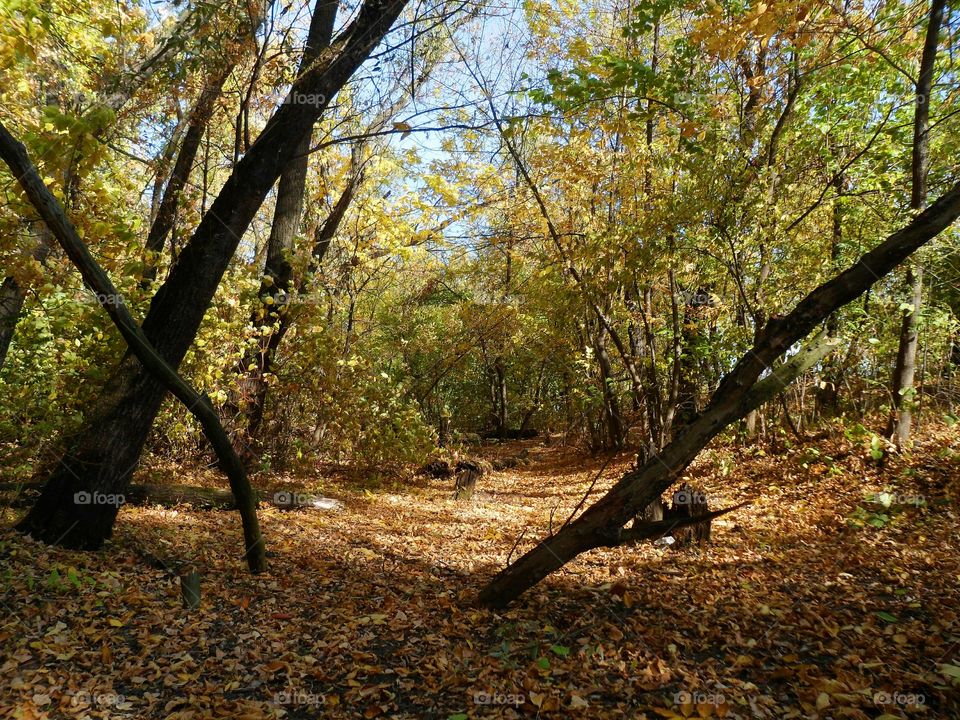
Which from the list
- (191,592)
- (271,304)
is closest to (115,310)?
(191,592)

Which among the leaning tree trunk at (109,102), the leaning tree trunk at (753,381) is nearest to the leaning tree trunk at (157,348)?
the leaning tree trunk at (109,102)

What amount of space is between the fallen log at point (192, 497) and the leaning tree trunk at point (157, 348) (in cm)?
93

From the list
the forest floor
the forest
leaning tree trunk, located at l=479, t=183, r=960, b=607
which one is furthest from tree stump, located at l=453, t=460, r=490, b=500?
leaning tree trunk, located at l=479, t=183, r=960, b=607

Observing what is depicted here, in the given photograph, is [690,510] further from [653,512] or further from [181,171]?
[181,171]

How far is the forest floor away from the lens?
3115 mm

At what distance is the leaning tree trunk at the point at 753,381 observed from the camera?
3451mm

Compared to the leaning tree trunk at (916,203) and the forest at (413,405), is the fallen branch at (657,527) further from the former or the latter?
the leaning tree trunk at (916,203)

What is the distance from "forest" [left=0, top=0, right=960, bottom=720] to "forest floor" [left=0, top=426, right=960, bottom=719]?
0.03 m

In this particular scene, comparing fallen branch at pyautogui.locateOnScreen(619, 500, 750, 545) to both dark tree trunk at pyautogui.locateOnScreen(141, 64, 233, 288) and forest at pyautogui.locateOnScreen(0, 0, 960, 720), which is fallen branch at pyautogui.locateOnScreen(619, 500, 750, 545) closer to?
forest at pyautogui.locateOnScreen(0, 0, 960, 720)

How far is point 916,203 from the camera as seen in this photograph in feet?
21.9

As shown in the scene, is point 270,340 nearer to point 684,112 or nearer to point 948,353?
point 684,112

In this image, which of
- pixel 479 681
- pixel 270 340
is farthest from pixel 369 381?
pixel 479 681

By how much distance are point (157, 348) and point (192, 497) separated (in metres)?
2.77

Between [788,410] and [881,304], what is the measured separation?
2224 millimetres
